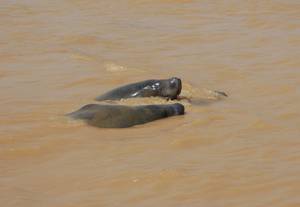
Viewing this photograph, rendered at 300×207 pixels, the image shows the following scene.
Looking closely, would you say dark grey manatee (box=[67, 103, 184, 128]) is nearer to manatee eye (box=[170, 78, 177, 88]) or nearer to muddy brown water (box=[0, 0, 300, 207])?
muddy brown water (box=[0, 0, 300, 207])

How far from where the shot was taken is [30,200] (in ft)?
Answer: 17.6

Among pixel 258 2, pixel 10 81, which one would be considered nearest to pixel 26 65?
pixel 10 81

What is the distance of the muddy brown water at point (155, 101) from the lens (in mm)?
5484

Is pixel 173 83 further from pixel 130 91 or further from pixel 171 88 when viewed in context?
pixel 130 91

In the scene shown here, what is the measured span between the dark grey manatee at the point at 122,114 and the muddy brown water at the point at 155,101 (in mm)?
113

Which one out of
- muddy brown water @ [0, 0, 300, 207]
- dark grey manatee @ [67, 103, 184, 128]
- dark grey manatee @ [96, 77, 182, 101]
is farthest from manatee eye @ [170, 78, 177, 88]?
dark grey manatee @ [67, 103, 184, 128]

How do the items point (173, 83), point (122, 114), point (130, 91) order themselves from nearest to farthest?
point (122, 114) → point (173, 83) → point (130, 91)

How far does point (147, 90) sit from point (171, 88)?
27cm

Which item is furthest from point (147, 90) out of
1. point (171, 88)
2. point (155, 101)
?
point (171, 88)

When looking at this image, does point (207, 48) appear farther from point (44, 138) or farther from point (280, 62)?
point (44, 138)

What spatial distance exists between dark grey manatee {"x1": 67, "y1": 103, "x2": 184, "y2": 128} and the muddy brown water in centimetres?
11

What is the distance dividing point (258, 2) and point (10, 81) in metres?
6.61

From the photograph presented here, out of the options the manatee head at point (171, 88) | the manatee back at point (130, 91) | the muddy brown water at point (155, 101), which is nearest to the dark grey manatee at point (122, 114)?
the muddy brown water at point (155, 101)

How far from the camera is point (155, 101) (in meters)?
8.46
